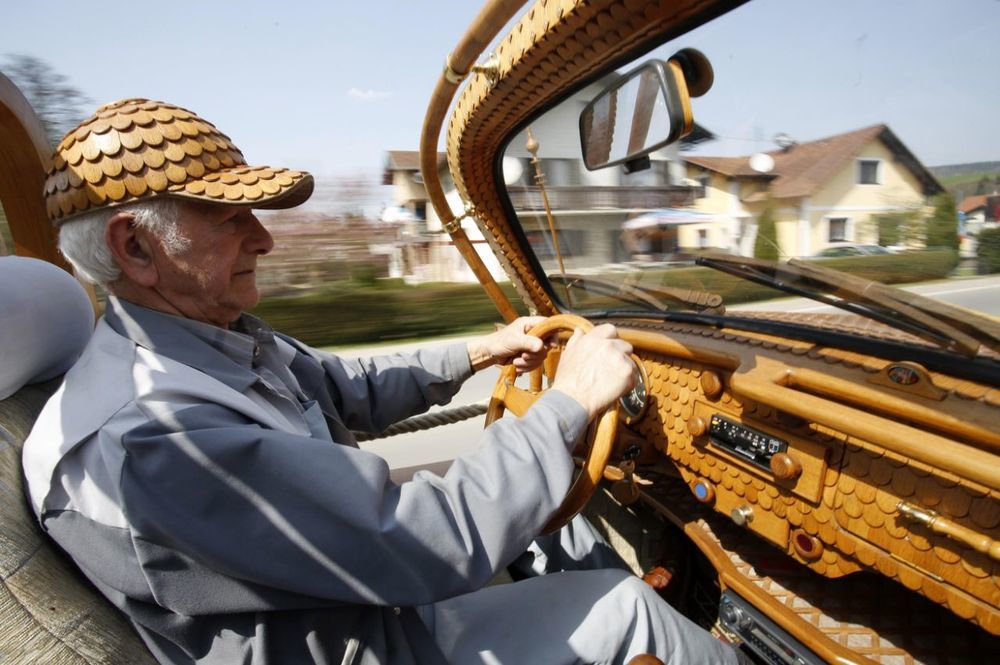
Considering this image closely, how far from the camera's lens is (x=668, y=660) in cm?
131

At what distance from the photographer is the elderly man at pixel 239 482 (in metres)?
0.96

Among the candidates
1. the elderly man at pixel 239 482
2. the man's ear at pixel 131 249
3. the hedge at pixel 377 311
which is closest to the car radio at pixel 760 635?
the elderly man at pixel 239 482

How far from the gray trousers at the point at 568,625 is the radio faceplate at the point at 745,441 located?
0.40 metres

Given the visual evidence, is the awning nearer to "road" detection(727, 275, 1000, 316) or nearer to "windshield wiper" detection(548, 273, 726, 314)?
"windshield wiper" detection(548, 273, 726, 314)

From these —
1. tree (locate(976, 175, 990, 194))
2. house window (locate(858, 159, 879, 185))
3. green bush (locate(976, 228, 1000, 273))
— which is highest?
house window (locate(858, 159, 879, 185))

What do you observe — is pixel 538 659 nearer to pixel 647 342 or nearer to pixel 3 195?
pixel 647 342

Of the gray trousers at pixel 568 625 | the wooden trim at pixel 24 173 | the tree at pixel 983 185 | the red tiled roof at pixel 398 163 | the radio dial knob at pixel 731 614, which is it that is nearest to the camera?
the tree at pixel 983 185

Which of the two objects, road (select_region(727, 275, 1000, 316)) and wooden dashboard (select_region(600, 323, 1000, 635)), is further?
road (select_region(727, 275, 1000, 316))

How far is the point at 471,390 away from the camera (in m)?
4.96

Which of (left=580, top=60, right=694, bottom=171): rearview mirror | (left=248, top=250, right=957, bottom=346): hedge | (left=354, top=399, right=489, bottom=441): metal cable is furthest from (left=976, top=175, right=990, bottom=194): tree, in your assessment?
(left=248, top=250, right=957, bottom=346): hedge

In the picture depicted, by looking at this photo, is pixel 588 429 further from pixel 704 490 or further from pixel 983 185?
pixel 983 185

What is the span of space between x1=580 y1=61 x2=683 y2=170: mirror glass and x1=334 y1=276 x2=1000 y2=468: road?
0.53m

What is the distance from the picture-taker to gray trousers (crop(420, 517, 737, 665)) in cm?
129

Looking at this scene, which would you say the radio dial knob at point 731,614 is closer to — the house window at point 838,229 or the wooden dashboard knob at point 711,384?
the wooden dashboard knob at point 711,384
